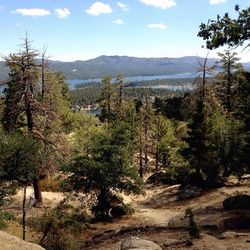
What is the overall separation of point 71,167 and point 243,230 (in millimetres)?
10828

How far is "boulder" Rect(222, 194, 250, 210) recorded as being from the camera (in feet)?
73.9

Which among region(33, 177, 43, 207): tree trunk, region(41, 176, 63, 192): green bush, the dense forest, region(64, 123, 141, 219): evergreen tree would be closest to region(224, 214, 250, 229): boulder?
the dense forest

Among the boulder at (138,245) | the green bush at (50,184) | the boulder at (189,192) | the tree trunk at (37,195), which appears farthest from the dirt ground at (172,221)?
the green bush at (50,184)

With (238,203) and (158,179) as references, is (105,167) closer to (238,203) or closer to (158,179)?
(238,203)

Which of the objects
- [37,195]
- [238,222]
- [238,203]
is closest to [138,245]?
[238,222]

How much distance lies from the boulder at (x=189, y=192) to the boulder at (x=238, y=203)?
7.56 m

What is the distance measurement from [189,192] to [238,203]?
29.5ft

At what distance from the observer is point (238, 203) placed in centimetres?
2295

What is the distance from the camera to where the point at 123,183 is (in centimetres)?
2491

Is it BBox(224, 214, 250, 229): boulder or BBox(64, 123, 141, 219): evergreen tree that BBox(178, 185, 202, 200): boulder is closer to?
BBox(64, 123, 141, 219): evergreen tree

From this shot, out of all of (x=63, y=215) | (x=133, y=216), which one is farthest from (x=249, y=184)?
(x=63, y=215)

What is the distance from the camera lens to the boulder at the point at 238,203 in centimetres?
2252

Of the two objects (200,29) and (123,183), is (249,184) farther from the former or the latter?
(200,29)

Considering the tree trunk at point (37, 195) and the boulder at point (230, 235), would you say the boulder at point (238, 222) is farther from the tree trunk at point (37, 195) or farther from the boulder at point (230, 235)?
the tree trunk at point (37, 195)
